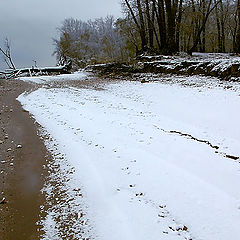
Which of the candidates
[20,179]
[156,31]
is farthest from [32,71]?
[20,179]

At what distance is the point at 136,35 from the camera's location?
67.3 ft

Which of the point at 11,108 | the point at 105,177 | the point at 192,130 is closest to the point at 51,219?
the point at 105,177

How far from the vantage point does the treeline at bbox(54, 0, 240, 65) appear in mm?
15953

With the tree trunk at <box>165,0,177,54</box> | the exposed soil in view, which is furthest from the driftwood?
the exposed soil

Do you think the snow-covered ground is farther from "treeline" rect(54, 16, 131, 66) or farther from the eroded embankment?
"treeline" rect(54, 16, 131, 66)

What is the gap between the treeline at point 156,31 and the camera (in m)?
16.0

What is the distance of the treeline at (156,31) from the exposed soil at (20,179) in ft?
42.8

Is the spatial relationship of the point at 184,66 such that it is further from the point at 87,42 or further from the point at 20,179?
the point at 87,42

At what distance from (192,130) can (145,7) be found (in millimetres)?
16146

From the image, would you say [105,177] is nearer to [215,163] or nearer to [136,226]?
[136,226]

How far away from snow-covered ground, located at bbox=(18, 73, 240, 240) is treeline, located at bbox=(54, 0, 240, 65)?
11264 millimetres

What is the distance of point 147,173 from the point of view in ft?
10.6

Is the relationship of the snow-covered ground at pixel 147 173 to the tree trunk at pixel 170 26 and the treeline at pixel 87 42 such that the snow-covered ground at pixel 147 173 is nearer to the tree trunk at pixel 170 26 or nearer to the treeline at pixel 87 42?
the tree trunk at pixel 170 26

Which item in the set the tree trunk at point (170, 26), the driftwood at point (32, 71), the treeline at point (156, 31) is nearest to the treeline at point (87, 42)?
the treeline at point (156, 31)
